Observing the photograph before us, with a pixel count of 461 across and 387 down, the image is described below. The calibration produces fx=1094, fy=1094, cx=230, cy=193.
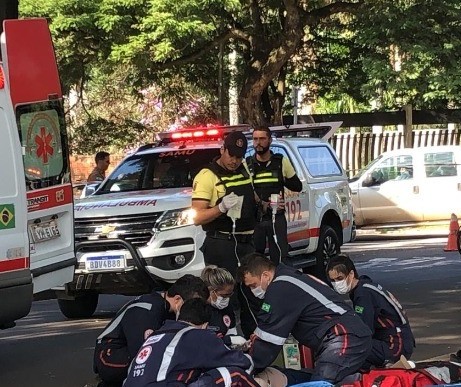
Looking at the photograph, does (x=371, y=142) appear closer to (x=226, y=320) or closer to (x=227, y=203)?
(x=227, y=203)

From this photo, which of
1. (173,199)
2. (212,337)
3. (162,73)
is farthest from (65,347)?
(162,73)

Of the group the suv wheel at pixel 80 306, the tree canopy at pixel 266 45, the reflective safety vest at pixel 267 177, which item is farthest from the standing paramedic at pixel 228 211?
the tree canopy at pixel 266 45

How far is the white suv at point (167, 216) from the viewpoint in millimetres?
10734

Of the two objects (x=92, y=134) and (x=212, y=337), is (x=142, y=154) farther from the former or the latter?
(x=92, y=134)

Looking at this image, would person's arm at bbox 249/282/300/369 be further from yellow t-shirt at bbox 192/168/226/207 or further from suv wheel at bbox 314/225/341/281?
suv wheel at bbox 314/225/341/281

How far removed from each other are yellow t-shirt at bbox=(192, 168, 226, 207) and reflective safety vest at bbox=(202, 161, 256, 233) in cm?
3

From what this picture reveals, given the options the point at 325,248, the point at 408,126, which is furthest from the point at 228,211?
the point at 408,126

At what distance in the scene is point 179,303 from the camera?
6.54 m

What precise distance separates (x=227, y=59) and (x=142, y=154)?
1537cm

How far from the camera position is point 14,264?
324 inches

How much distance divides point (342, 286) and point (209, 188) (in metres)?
2.01

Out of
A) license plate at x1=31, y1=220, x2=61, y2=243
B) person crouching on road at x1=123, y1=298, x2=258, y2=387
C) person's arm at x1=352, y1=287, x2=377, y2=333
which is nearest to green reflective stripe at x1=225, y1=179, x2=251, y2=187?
license plate at x1=31, y1=220, x2=61, y2=243

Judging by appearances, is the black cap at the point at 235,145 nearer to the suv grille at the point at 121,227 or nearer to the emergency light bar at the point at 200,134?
the suv grille at the point at 121,227

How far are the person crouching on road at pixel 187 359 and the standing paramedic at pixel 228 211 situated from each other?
339 centimetres
